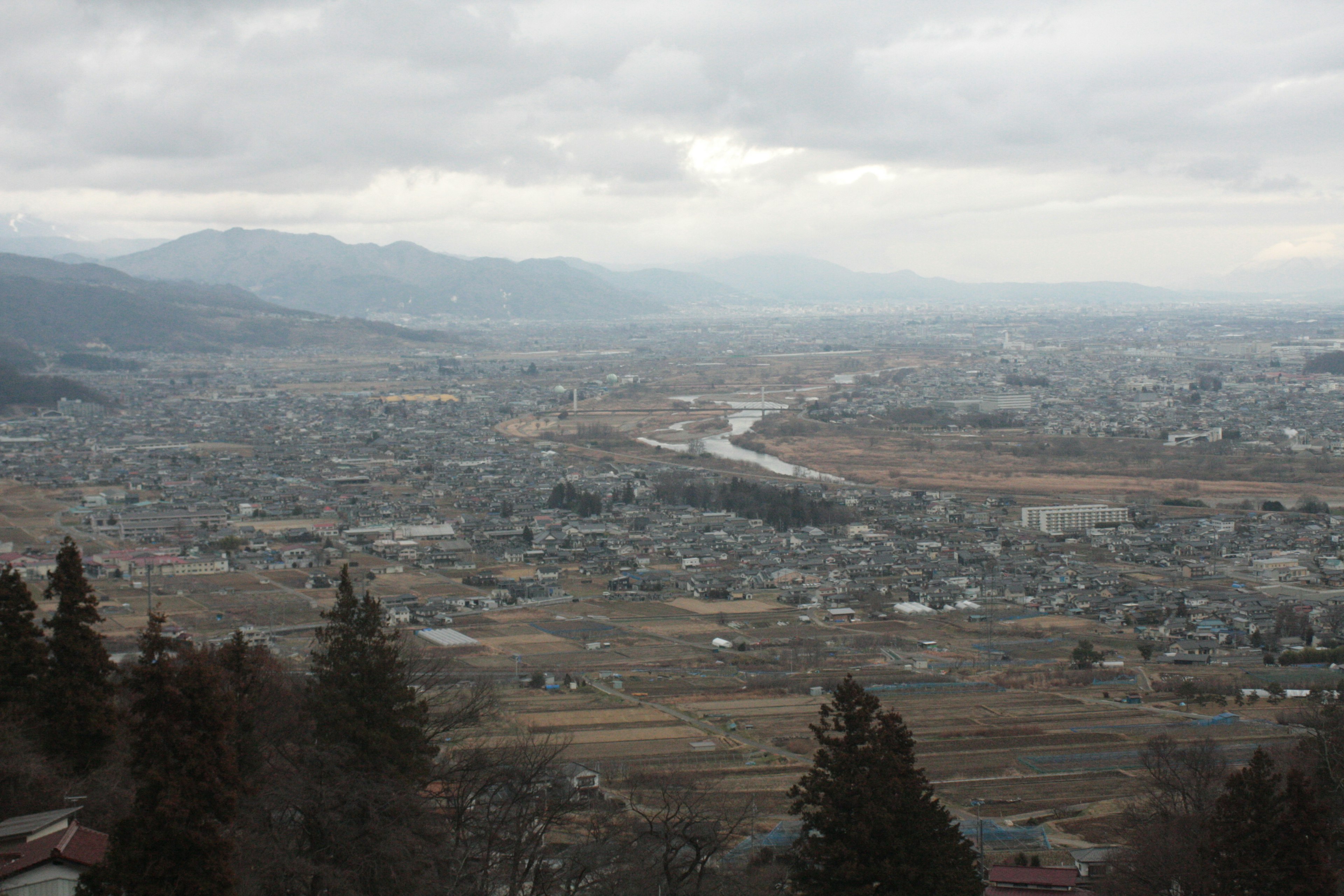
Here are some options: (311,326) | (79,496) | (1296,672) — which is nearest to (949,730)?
(1296,672)

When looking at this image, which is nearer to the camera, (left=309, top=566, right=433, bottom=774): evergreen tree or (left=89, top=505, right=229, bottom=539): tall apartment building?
(left=309, top=566, right=433, bottom=774): evergreen tree

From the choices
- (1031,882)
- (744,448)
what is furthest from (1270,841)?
(744,448)

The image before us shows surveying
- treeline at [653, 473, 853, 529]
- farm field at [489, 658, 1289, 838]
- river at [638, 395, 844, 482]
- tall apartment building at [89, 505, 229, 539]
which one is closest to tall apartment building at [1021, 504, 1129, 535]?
treeline at [653, 473, 853, 529]

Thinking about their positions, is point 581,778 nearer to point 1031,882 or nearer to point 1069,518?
point 1031,882

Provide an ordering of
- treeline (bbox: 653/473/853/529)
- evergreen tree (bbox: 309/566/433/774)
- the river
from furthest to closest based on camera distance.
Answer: the river, treeline (bbox: 653/473/853/529), evergreen tree (bbox: 309/566/433/774)

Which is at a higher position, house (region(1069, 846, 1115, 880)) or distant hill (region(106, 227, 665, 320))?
distant hill (region(106, 227, 665, 320))

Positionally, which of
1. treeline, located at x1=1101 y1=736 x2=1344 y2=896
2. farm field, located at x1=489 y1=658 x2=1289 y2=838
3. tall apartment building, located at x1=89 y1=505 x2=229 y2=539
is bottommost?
farm field, located at x1=489 y1=658 x2=1289 y2=838

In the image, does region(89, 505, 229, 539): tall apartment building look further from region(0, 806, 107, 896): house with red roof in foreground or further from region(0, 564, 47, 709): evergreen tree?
region(0, 806, 107, 896): house with red roof in foreground

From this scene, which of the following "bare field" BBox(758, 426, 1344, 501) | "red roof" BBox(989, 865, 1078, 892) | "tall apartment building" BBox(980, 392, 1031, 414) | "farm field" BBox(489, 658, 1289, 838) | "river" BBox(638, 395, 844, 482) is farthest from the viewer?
"tall apartment building" BBox(980, 392, 1031, 414)
